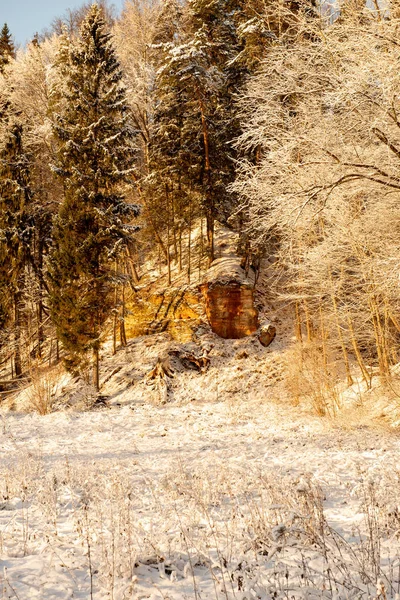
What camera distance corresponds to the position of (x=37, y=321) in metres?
23.4

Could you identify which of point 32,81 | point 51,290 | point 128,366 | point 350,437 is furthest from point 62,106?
point 350,437

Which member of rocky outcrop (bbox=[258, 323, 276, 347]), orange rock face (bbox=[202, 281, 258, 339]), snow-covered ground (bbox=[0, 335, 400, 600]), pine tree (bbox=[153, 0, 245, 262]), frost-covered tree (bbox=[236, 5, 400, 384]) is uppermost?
pine tree (bbox=[153, 0, 245, 262])

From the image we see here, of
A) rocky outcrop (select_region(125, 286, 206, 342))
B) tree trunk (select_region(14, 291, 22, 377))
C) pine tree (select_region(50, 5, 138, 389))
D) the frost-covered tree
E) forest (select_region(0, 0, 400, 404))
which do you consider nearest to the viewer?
the frost-covered tree

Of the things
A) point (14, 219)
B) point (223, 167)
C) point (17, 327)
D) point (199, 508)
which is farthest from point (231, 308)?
point (199, 508)

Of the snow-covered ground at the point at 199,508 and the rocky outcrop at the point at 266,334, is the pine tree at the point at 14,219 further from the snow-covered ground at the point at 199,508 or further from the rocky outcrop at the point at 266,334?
the rocky outcrop at the point at 266,334

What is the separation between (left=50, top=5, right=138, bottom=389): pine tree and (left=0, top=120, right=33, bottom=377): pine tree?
4294 mm

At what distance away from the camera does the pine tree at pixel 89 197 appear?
16438 mm

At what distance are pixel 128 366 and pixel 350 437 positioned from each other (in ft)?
35.5

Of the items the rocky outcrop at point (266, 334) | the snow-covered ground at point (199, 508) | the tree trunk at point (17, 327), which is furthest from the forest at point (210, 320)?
the tree trunk at point (17, 327)

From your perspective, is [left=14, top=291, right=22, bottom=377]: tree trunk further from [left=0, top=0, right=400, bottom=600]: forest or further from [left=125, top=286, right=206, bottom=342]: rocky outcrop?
[left=125, top=286, right=206, bottom=342]: rocky outcrop

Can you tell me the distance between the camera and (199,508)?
521 cm

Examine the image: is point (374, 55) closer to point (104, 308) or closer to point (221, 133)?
point (104, 308)

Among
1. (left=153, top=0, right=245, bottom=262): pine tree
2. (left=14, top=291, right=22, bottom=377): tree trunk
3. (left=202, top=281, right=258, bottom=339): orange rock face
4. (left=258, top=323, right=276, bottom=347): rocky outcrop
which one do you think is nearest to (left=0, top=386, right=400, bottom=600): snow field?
(left=258, top=323, right=276, bottom=347): rocky outcrop

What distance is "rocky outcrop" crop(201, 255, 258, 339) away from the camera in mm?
19578
